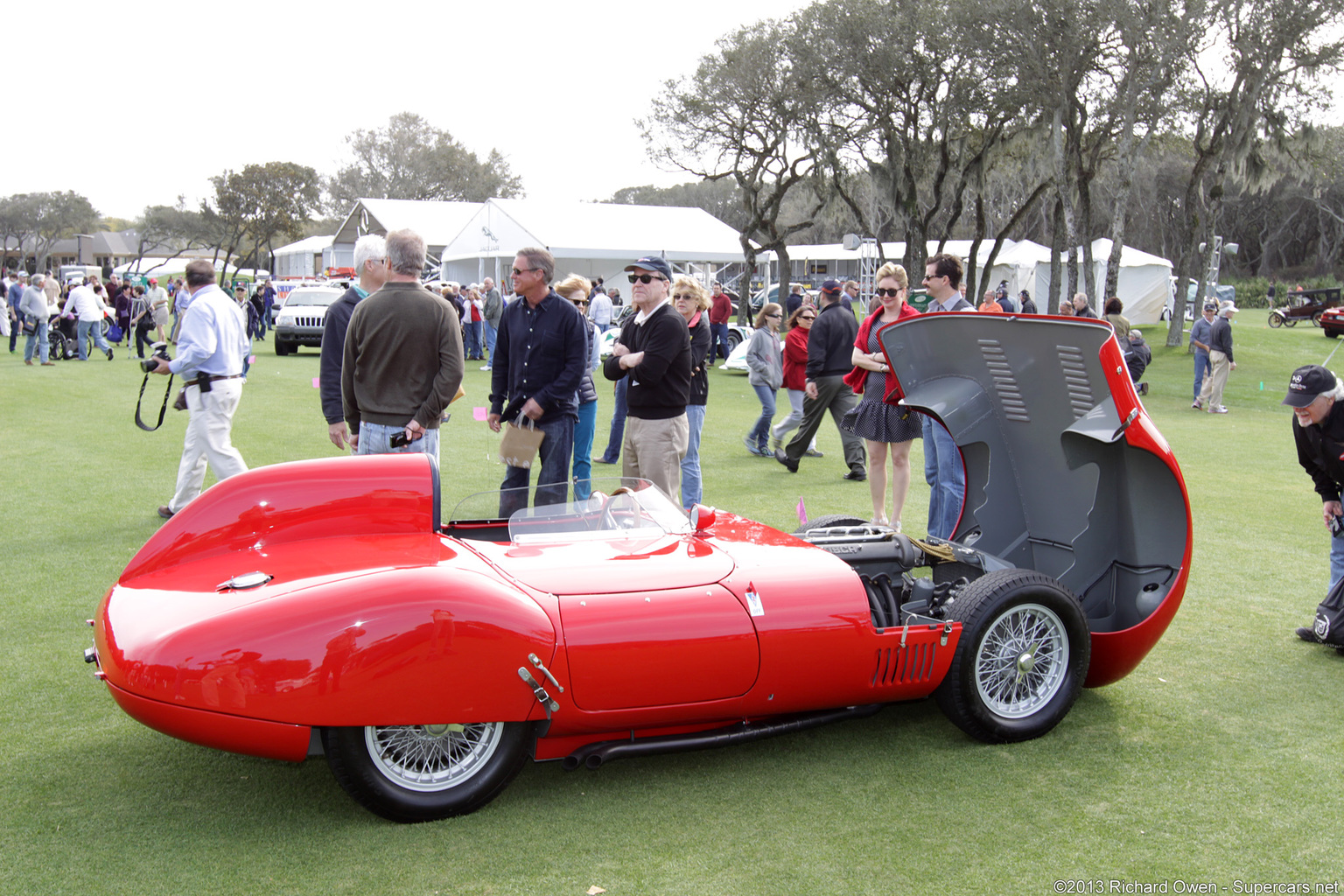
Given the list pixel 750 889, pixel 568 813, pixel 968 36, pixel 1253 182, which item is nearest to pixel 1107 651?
pixel 750 889

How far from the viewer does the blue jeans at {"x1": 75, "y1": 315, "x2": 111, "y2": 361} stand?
70.0 ft

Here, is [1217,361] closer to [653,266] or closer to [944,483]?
[944,483]

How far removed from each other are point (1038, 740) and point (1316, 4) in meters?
24.3

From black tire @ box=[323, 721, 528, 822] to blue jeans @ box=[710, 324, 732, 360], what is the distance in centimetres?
1832

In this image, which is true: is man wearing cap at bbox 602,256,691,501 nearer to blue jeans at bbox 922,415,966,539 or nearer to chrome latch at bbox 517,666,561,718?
blue jeans at bbox 922,415,966,539

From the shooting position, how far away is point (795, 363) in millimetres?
10984

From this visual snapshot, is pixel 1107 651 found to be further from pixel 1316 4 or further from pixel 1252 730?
pixel 1316 4

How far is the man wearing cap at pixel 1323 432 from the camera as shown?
4895 mm

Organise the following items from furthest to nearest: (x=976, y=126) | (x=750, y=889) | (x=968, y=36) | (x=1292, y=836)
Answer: (x=976, y=126), (x=968, y=36), (x=1292, y=836), (x=750, y=889)

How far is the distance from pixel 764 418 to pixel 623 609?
314 inches

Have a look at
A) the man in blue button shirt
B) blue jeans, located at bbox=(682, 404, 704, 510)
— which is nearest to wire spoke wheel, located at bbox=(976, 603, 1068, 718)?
the man in blue button shirt

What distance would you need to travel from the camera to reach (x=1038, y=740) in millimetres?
3963

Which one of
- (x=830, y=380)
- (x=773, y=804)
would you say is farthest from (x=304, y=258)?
(x=773, y=804)

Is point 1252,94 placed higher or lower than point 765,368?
higher
